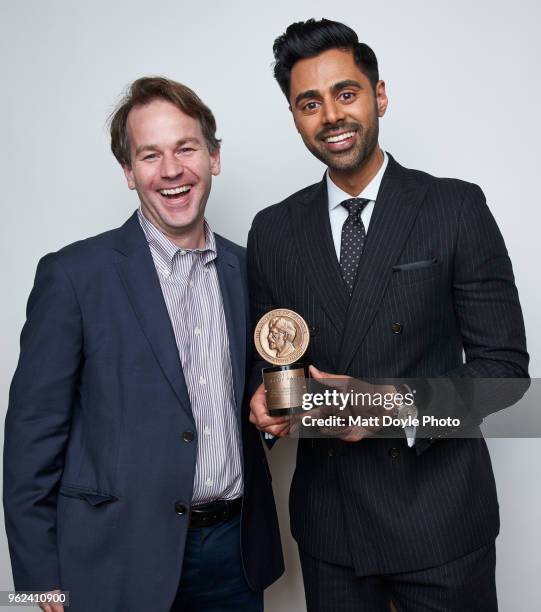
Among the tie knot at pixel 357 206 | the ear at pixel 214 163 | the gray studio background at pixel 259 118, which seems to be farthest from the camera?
the gray studio background at pixel 259 118

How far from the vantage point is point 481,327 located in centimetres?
237

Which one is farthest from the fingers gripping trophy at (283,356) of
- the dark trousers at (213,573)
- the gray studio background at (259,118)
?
the gray studio background at (259,118)

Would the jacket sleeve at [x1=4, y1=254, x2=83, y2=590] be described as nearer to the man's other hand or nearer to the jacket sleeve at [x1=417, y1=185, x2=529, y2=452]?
the man's other hand

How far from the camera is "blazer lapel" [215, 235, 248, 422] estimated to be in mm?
2682

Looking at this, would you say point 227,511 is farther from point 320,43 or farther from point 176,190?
point 320,43

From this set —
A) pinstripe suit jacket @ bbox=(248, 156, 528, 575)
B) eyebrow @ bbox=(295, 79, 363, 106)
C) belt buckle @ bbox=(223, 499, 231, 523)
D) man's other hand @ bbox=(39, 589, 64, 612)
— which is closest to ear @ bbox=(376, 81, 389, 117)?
eyebrow @ bbox=(295, 79, 363, 106)

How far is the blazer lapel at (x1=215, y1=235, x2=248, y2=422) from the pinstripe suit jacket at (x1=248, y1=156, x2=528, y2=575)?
0.32 m

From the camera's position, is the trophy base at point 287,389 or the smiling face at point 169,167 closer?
the trophy base at point 287,389

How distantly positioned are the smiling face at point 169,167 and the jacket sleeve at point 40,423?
1.46ft

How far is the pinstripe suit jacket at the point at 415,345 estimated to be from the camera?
2.37 m

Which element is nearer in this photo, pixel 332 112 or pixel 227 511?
pixel 332 112

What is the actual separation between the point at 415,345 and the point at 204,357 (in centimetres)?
77

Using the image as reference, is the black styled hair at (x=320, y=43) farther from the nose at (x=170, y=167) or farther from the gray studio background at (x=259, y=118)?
the gray studio background at (x=259, y=118)

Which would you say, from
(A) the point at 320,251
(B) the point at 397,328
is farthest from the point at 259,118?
(B) the point at 397,328
